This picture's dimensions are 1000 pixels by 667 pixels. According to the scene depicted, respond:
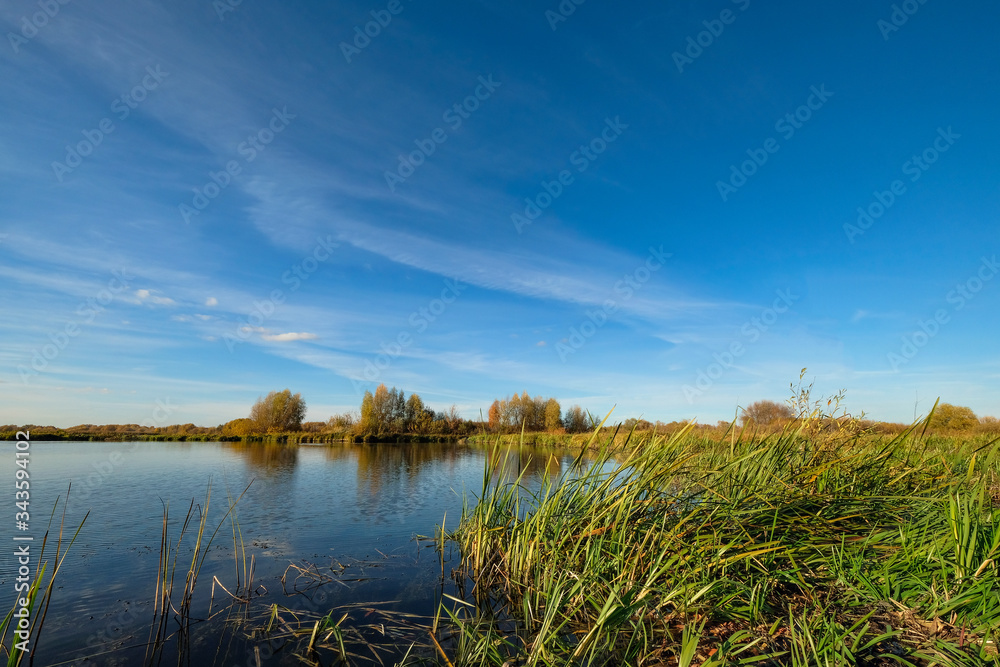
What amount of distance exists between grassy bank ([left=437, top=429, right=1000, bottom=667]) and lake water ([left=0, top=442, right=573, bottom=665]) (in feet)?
3.29

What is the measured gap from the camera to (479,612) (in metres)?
5.29

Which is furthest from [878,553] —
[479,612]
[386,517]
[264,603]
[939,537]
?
[386,517]

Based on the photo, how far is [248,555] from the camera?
313 inches

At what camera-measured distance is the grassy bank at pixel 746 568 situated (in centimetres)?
314

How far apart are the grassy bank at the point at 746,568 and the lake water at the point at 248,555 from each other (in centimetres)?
100

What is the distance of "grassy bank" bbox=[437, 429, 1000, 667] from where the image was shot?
314cm

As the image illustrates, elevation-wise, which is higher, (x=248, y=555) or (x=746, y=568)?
(x=746, y=568)

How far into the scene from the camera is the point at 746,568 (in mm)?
4035

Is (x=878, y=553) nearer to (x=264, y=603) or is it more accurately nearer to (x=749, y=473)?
(x=749, y=473)

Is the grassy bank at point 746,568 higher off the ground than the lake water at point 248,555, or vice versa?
the grassy bank at point 746,568

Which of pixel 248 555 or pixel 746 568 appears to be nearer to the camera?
pixel 746 568

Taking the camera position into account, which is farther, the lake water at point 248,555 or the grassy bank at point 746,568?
the lake water at point 248,555

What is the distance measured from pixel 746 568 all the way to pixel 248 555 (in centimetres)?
765

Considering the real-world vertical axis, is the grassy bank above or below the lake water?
above
